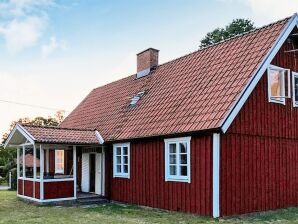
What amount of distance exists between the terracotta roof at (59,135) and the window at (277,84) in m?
8.17

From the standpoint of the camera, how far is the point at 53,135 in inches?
746

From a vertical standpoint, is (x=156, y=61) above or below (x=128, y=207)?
above

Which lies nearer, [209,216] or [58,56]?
[209,216]

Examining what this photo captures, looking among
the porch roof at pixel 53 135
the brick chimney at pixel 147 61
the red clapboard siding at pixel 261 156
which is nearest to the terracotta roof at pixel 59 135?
the porch roof at pixel 53 135

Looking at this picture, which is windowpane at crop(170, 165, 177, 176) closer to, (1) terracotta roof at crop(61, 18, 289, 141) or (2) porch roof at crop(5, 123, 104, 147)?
(1) terracotta roof at crop(61, 18, 289, 141)

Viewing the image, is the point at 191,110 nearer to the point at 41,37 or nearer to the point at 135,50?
the point at 41,37

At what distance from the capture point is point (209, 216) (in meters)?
14.0

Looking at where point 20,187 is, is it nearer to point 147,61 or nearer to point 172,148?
point 172,148

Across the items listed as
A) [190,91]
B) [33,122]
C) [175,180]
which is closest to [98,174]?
[175,180]

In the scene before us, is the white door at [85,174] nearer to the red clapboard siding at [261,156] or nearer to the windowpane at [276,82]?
the red clapboard siding at [261,156]

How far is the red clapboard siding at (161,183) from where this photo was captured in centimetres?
1430

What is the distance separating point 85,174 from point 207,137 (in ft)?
32.5

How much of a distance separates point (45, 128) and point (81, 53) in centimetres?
401

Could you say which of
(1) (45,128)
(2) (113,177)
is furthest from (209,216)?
(1) (45,128)
